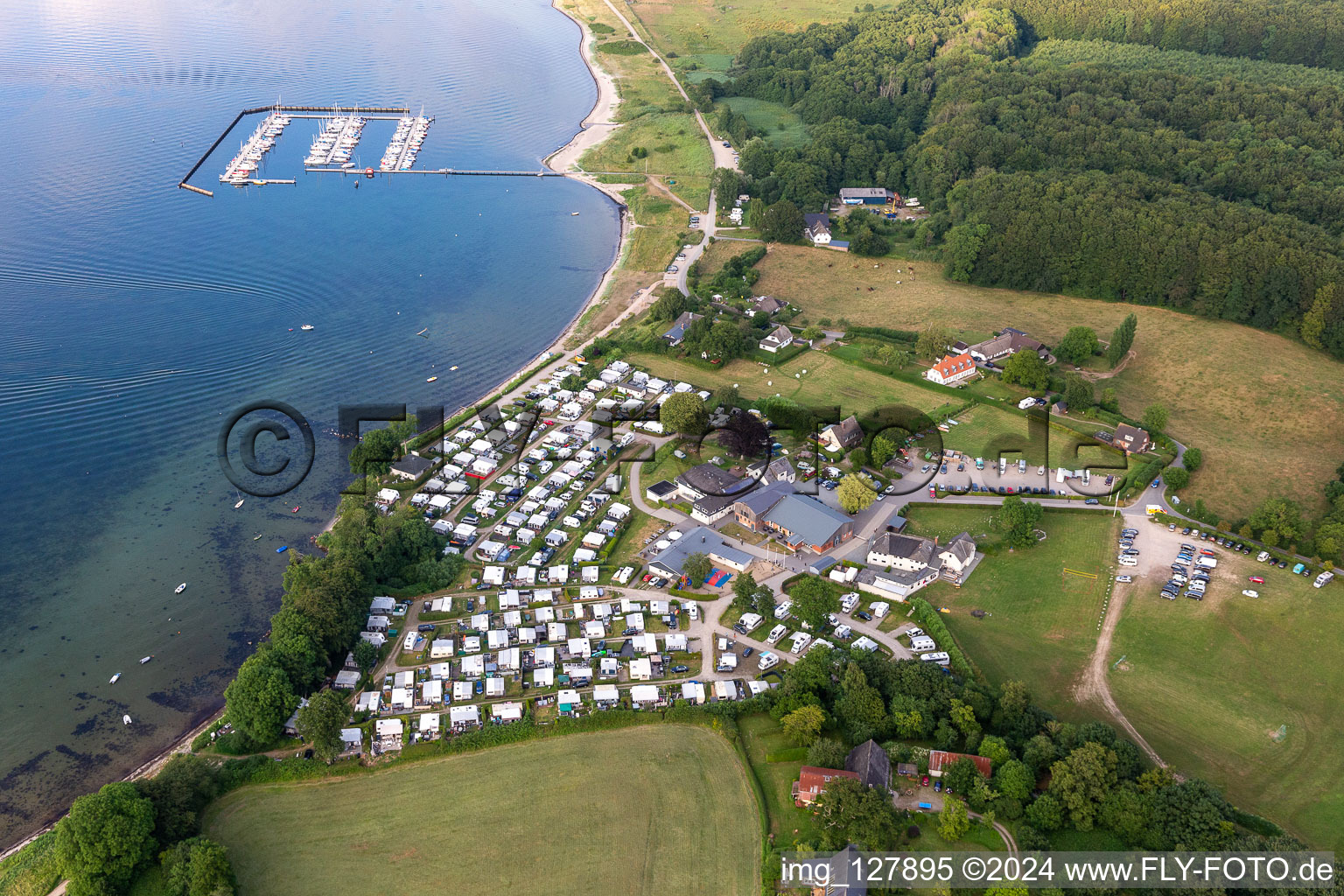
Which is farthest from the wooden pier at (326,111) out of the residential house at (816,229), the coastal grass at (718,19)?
the residential house at (816,229)

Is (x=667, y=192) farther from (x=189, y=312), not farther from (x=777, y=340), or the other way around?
(x=189, y=312)

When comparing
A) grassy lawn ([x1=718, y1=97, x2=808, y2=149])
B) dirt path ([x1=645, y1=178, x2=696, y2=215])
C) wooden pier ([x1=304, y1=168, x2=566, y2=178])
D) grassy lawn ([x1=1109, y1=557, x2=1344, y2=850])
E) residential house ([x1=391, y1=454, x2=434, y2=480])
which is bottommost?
grassy lawn ([x1=1109, y1=557, x2=1344, y2=850])

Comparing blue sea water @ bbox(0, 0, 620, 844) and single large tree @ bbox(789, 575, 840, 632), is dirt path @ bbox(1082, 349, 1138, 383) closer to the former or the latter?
single large tree @ bbox(789, 575, 840, 632)

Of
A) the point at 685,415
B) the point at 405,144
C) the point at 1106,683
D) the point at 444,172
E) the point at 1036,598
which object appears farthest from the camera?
the point at 405,144

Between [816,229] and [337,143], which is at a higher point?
[337,143]

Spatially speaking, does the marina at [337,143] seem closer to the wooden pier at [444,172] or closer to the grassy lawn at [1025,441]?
the wooden pier at [444,172]

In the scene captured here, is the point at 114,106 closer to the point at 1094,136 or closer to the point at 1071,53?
the point at 1094,136

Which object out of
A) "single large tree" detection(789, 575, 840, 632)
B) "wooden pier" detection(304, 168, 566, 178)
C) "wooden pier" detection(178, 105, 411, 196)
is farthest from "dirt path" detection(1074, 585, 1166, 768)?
"wooden pier" detection(178, 105, 411, 196)

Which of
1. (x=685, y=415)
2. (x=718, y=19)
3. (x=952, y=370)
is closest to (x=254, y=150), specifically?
(x=685, y=415)
